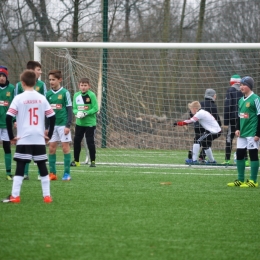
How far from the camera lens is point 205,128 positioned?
14469 millimetres

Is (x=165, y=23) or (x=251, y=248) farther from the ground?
(x=165, y=23)

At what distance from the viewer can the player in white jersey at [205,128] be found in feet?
47.0

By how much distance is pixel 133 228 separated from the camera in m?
6.36

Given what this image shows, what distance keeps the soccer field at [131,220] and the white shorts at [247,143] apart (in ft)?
2.35

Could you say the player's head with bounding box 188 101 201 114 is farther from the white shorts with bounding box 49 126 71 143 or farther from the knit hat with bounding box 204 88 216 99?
the white shorts with bounding box 49 126 71 143

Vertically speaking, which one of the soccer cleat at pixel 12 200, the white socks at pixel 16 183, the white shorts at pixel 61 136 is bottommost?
the soccer cleat at pixel 12 200

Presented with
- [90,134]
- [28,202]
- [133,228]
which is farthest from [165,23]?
[133,228]

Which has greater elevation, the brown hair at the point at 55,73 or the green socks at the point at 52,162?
the brown hair at the point at 55,73

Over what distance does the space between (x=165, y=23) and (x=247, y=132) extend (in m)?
9.77

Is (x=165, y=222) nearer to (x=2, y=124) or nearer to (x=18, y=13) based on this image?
(x=2, y=124)

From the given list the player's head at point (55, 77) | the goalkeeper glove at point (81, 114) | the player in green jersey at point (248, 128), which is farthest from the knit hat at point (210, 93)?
the player's head at point (55, 77)

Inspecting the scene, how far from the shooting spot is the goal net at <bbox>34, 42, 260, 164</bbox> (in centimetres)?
1483

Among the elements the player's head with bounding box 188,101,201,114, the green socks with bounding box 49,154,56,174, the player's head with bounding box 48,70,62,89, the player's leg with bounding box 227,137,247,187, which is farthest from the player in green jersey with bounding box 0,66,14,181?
the player's head with bounding box 188,101,201,114

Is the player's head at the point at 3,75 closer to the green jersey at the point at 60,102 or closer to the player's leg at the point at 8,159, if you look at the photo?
the green jersey at the point at 60,102
